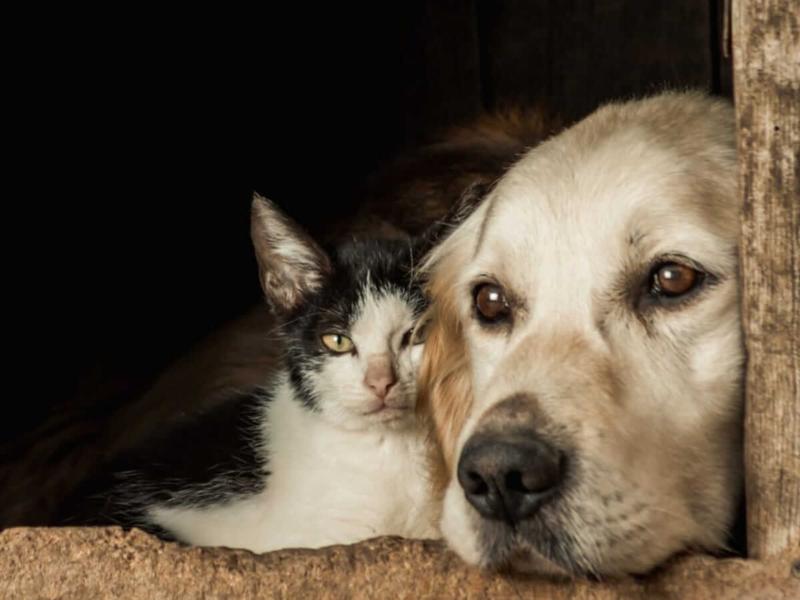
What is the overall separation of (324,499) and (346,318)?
45 centimetres

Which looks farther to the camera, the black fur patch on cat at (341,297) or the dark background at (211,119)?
the dark background at (211,119)

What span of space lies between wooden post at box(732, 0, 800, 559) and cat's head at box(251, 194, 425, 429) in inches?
44.7

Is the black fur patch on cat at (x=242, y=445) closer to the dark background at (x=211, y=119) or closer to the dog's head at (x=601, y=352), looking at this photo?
the dog's head at (x=601, y=352)

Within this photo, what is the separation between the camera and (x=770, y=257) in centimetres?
204

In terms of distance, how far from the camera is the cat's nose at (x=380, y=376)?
3.08 meters

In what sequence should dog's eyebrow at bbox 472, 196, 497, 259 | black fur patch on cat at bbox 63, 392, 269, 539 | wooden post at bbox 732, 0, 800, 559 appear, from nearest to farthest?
wooden post at bbox 732, 0, 800, 559 → dog's eyebrow at bbox 472, 196, 497, 259 → black fur patch on cat at bbox 63, 392, 269, 539

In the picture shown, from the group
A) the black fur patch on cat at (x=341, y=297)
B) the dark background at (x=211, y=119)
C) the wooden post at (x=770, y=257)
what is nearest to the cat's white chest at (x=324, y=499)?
the black fur patch on cat at (x=341, y=297)

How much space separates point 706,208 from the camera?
2.49 metres

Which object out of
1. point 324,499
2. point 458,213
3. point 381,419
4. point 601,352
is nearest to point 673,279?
point 601,352

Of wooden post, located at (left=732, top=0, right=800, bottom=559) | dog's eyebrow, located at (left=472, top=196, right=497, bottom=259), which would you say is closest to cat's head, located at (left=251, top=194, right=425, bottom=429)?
dog's eyebrow, located at (left=472, top=196, right=497, bottom=259)

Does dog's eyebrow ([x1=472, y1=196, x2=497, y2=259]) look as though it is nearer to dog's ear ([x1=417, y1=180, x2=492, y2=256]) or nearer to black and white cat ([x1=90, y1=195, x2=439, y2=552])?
dog's ear ([x1=417, y1=180, x2=492, y2=256])

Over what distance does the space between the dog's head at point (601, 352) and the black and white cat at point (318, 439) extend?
0.71ft

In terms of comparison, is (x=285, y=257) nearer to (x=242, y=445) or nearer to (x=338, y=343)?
(x=338, y=343)

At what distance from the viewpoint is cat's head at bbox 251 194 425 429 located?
3.13 m
